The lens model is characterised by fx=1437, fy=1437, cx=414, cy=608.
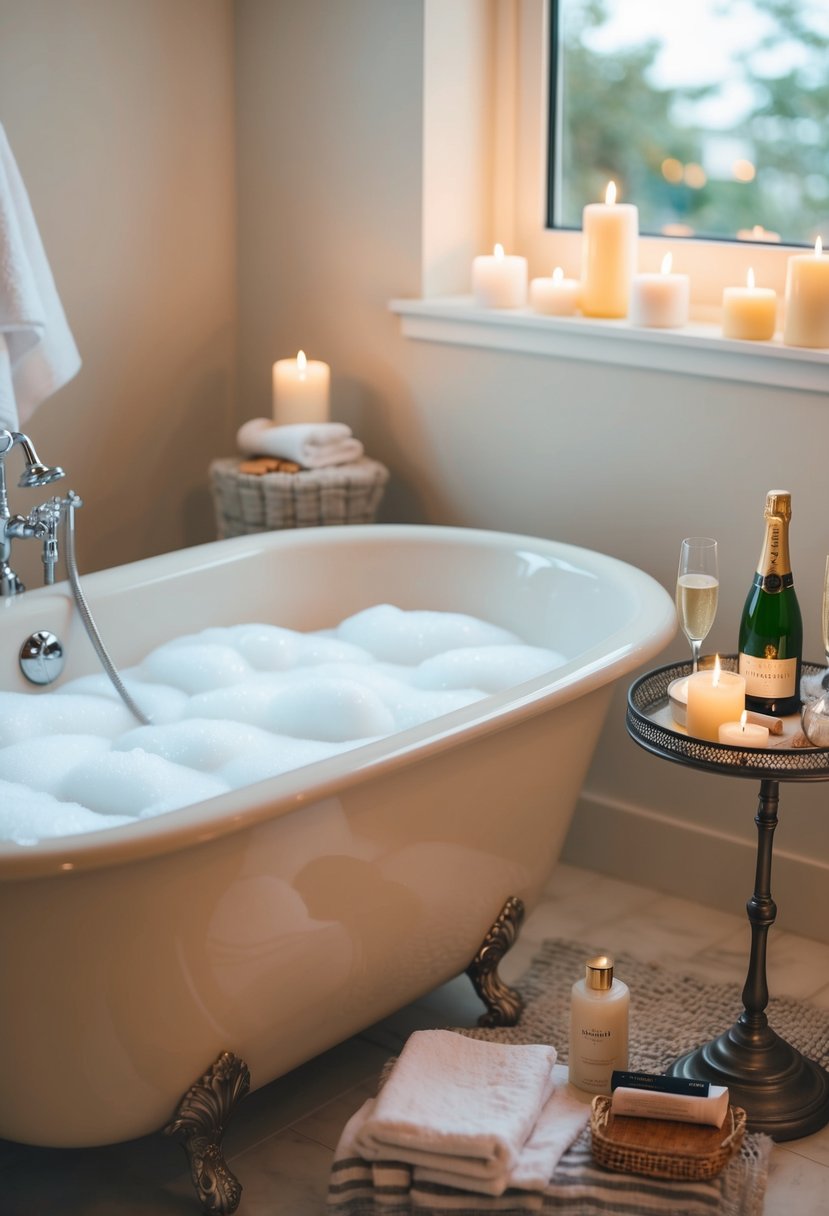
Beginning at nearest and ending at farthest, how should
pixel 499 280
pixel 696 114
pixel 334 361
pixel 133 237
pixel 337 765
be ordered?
pixel 337 765 → pixel 696 114 → pixel 499 280 → pixel 133 237 → pixel 334 361

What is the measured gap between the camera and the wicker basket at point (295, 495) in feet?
8.93

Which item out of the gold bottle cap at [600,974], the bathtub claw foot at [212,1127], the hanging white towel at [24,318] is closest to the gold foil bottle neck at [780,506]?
the gold bottle cap at [600,974]

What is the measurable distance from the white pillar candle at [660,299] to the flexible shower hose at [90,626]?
1054 mm

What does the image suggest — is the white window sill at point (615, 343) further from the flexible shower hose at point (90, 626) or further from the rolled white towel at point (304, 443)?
the flexible shower hose at point (90, 626)

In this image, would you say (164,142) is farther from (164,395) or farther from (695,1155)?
(695,1155)

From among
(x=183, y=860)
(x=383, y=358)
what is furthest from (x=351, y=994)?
(x=383, y=358)

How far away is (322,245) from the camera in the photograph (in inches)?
119

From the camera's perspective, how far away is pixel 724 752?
1827mm

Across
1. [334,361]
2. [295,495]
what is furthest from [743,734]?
[334,361]

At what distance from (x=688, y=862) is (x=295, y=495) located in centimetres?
102

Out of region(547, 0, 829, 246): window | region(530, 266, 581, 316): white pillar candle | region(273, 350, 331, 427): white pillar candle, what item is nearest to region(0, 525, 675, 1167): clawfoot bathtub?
region(273, 350, 331, 427): white pillar candle

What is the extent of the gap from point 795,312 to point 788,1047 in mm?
1169

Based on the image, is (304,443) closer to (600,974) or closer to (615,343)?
(615,343)

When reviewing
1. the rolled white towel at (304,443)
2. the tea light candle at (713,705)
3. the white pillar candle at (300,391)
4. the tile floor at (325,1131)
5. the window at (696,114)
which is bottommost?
the tile floor at (325,1131)
